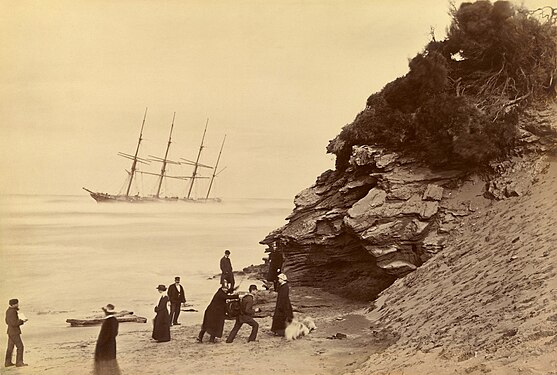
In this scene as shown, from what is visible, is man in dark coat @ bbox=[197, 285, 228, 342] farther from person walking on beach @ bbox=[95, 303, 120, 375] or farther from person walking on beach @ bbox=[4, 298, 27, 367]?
person walking on beach @ bbox=[4, 298, 27, 367]

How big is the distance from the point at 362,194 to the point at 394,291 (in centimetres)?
238

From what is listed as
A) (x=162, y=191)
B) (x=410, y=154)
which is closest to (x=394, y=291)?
(x=410, y=154)

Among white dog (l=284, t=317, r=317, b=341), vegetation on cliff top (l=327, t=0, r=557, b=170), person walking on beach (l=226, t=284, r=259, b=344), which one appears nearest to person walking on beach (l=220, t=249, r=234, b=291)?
person walking on beach (l=226, t=284, r=259, b=344)

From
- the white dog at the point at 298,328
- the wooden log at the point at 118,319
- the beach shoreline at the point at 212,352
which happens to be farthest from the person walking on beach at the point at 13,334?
the white dog at the point at 298,328

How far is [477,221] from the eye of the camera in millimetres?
11812

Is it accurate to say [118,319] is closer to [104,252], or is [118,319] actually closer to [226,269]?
[104,252]

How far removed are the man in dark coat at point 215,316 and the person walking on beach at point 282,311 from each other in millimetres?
937

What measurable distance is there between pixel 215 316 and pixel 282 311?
3.94 ft

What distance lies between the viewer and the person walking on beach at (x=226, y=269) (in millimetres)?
11109

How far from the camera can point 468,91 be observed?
1307 cm

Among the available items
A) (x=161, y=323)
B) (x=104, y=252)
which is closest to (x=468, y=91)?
(x=161, y=323)

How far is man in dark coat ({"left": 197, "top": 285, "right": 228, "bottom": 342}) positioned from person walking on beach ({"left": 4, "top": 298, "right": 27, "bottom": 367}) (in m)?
2.95

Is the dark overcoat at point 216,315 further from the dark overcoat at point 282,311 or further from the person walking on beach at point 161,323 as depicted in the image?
the dark overcoat at point 282,311

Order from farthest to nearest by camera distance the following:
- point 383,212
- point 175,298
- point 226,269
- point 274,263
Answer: point 274,263 → point 383,212 → point 226,269 → point 175,298
